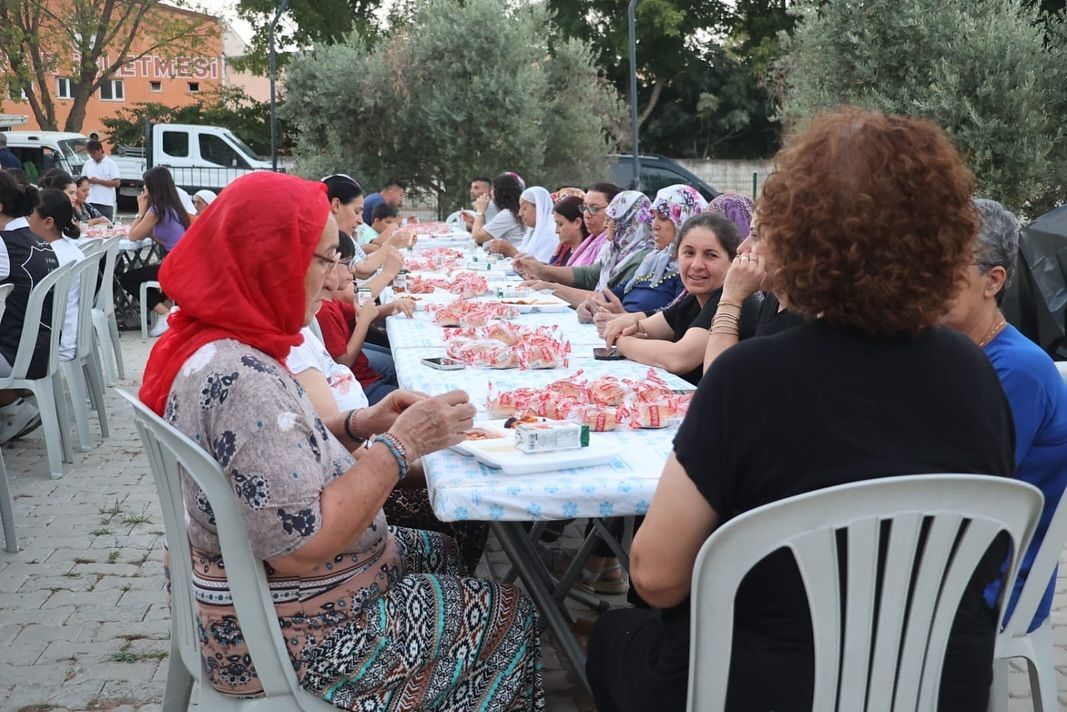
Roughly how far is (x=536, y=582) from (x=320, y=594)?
3.45ft

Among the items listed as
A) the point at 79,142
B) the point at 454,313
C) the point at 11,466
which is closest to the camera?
the point at 454,313

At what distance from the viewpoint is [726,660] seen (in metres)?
1.77

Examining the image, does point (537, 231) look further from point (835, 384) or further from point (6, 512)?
point (835, 384)

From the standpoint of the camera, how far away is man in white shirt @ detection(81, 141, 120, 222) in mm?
17766

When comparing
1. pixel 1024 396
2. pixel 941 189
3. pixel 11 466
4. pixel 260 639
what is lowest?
pixel 11 466

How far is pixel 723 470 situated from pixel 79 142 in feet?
83.2

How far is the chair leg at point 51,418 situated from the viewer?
17.9 feet

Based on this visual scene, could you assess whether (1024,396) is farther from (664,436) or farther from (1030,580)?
(664,436)

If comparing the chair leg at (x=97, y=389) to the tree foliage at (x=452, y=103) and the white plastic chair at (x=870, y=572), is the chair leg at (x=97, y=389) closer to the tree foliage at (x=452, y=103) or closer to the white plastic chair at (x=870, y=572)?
the white plastic chair at (x=870, y=572)

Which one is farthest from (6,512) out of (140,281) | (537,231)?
(537,231)

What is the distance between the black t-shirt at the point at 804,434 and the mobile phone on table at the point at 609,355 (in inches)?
93.7

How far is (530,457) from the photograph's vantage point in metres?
2.46

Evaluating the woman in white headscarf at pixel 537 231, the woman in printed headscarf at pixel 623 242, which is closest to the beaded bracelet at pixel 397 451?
the woman in printed headscarf at pixel 623 242

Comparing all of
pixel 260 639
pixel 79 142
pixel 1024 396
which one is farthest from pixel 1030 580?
pixel 79 142
